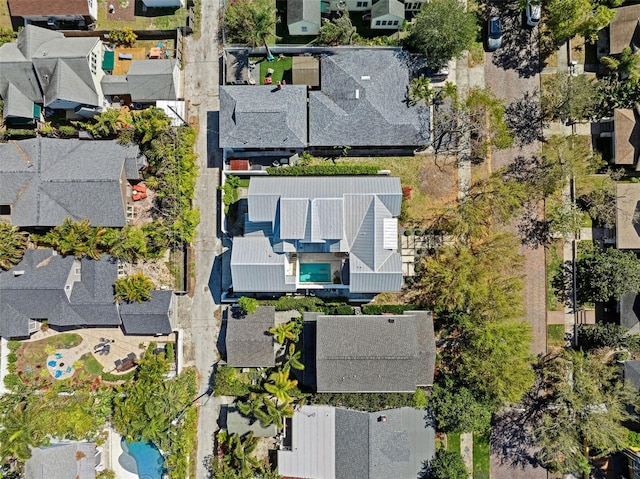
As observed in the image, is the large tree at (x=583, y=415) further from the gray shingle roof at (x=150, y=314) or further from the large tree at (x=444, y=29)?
the gray shingle roof at (x=150, y=314)

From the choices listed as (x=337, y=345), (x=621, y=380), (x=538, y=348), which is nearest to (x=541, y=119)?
(x=538, y=348)

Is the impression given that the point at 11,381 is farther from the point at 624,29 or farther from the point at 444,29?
the point at 624,29

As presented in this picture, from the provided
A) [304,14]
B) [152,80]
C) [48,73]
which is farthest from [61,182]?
[304,14]

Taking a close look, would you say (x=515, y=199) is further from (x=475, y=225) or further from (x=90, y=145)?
(x=90, y=145)

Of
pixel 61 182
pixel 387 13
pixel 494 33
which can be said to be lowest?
pixel 61 182

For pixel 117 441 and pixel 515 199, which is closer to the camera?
pixel 515 199

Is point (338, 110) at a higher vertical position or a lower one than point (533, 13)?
lower
